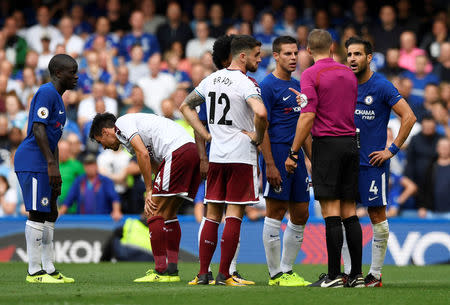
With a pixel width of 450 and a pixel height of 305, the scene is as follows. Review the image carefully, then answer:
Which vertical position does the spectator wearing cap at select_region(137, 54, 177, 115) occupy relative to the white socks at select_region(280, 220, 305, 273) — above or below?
above

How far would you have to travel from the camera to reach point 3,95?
18953 millimetres

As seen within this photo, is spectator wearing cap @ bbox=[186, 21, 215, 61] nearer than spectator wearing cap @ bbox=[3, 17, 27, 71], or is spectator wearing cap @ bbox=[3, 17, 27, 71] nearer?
spectator wearing cap @ bbox=[186, 21, 215, 61]

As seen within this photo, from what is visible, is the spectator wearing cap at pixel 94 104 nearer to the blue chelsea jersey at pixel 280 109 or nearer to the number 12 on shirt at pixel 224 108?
the blue chelsea jersey at pixel 280 109

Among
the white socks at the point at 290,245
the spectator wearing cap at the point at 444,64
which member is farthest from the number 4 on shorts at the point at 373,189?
the spectator wearing cap at the point at 444,64

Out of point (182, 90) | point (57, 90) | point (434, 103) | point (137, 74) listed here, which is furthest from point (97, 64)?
point (57, 90)

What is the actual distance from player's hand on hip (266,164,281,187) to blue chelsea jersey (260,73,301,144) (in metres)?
0.44

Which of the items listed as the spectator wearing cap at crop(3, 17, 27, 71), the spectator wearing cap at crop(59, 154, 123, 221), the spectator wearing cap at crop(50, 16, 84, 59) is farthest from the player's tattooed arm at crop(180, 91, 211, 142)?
the spectator wearing cap at crop(3, 17, 27, 71)

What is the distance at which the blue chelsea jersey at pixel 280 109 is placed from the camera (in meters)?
9.55

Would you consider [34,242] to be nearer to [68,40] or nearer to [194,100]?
[194,100]

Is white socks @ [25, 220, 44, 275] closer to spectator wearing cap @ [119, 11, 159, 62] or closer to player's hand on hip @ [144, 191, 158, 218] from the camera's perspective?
player's hand on hip @ [144, 191, 158, 218]

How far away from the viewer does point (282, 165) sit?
31.3 ft

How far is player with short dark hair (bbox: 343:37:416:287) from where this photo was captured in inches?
366

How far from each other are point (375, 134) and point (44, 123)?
3.54 m

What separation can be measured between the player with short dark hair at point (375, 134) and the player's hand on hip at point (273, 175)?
35.0 inches
